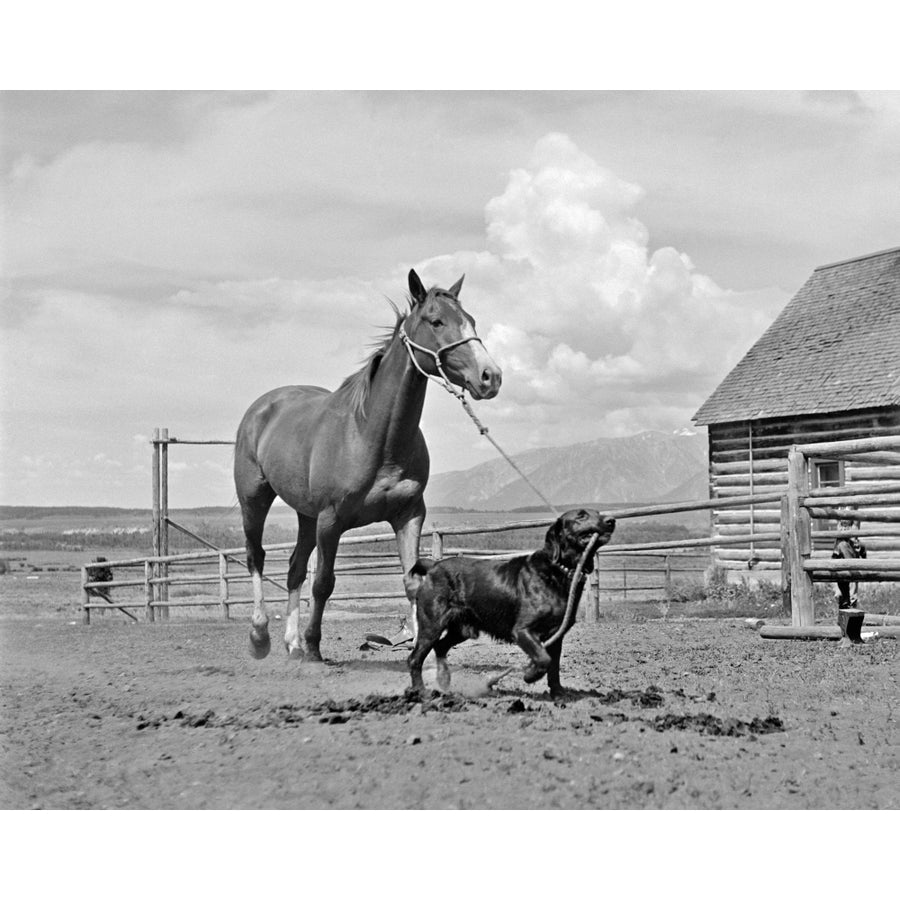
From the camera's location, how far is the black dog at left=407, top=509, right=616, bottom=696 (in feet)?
18.8

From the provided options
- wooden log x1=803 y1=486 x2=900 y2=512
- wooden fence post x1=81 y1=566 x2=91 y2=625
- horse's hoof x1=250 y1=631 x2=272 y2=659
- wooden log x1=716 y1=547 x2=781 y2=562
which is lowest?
wooden fence post x1=81 y1=566 x2=91 y2=625

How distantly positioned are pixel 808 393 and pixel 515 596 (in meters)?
15.8

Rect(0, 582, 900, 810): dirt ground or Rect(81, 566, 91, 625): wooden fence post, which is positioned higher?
Rect(0, 582, 900, 810): dirt ground

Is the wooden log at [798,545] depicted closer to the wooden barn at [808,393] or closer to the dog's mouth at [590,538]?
the dog's mouth at [590,538]

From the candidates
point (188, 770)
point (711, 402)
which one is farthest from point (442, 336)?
point (711, 402)

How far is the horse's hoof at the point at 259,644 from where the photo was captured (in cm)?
838

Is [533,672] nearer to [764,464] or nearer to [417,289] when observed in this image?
[417,289]

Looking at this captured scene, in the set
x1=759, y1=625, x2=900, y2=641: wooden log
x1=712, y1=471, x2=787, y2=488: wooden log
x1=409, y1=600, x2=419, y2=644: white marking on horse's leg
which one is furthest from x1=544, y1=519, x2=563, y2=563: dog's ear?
x1=712, y1=471, x2=787, y2=488: wooden log

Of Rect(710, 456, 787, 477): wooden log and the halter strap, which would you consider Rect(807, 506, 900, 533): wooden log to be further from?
Rect(710, 456, 787, 477): wooden log

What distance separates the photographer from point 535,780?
4.28 meters

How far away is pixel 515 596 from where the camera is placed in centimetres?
585

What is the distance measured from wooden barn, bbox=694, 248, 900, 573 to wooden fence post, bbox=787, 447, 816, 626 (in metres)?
8.73

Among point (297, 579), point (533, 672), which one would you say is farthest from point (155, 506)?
point (533, 672)

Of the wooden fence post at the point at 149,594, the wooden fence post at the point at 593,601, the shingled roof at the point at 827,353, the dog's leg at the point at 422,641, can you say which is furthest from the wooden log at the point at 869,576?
the wooden fence post at the point at 149,594
